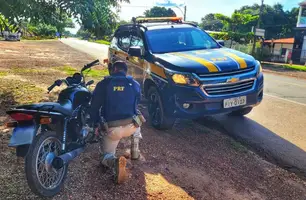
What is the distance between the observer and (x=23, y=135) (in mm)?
3105

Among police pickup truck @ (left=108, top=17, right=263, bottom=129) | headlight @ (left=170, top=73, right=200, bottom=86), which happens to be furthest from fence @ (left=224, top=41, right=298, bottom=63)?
headlight @ (left=170, top=73, right=200, bottom=86)

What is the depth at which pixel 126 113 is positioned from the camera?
12.6ft

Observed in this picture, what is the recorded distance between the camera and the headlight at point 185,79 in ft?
16.5

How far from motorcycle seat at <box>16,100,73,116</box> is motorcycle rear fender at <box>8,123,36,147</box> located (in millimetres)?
194

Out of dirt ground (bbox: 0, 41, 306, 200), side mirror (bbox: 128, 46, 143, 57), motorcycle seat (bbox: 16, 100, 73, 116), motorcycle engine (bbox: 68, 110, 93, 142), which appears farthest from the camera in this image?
side mirror (bbox: 128, 46, 143, 57)

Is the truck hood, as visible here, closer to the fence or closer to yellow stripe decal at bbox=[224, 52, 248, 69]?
yellow stripe decal at bbox=[224, 52, 248, 69]

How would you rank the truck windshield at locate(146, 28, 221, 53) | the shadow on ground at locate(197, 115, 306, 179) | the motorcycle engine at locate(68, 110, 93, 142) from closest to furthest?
the motorcycle engine at locate(68, 110, 93, 142), the shadow on ground at locate(197, 115, 306, 179), the truck windshield at locate(146, 28, 221, 53)

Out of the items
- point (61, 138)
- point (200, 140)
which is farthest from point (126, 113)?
point (200, 140)

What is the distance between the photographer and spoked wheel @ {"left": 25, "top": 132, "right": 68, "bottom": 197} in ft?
10.1

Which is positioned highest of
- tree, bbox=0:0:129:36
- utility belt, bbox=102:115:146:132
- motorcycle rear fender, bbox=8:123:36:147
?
tree, bbox=0:0:129:36

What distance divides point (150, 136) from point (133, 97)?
1658 mm

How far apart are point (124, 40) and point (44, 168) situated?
4.99m

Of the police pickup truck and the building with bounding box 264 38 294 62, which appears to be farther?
the building with bounding box 264 38 294 62

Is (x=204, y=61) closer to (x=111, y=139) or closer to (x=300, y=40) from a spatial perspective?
(x=111, y=139)
